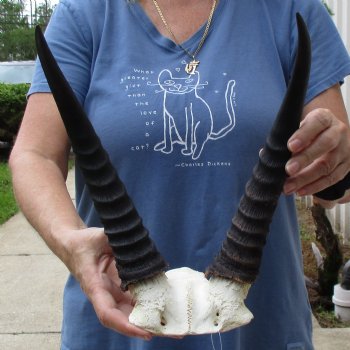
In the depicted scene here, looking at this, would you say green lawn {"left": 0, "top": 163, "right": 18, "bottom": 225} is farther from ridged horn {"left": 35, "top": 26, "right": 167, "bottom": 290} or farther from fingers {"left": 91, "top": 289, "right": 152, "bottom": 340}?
ridged horn {"left": 35, "top": 26, "right": 167, "bottom": 290}

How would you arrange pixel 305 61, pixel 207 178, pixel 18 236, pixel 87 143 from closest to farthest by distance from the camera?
pixel 305 61 → pixel 87 143 → pixel 207 178 → pixel 18 236

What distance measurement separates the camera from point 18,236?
896 cm

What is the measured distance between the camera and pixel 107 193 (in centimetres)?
165

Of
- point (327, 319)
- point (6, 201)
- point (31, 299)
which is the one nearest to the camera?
point (327, 319)

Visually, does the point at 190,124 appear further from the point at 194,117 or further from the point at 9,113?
the point at 9,113

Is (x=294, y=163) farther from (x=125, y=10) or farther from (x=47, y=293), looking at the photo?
(x=47, y=293)

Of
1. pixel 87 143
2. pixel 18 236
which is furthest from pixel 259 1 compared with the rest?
pixel 18 236

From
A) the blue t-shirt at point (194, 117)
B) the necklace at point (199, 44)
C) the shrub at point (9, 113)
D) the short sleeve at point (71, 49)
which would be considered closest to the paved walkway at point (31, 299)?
the blue t-shirt at point (194, 117)

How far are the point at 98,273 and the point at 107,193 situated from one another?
284mm

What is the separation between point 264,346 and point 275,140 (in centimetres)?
90

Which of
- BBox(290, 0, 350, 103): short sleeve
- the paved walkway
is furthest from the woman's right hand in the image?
the paved walkway

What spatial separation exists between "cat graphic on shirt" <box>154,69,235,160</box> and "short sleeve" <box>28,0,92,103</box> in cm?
29

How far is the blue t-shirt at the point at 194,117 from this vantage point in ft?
6.98

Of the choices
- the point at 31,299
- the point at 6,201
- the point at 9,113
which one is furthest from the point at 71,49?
the point at 9,113
